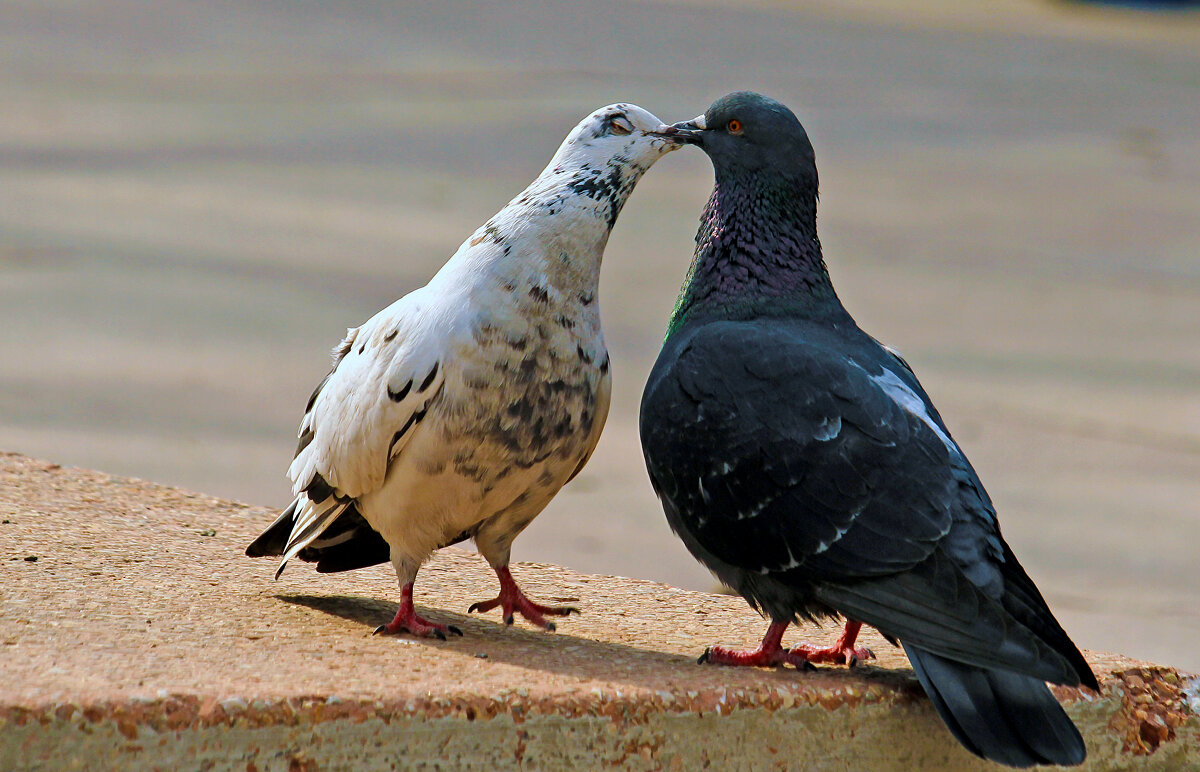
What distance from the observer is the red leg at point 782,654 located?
3.78 metres

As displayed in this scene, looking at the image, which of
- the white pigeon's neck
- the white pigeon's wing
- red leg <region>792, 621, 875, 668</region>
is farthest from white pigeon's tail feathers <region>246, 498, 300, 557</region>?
red leg <region>792, 621, 875, 668</region>

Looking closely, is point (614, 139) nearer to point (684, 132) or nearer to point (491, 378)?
point (684, 132)

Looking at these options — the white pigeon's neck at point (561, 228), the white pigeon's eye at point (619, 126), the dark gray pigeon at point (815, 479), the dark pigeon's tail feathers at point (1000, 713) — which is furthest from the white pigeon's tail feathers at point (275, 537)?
the dark pigeon's tail feathers at point (1000, 713)

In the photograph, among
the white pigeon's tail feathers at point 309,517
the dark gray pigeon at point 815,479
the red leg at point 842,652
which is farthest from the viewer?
the white pigeon's tail feathers at point 309,517

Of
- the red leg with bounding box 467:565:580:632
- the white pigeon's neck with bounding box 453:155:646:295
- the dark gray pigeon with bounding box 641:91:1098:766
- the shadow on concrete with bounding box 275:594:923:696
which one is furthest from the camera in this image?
the red leg with bounding box 467:565:580:632

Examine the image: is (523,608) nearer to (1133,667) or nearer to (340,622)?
(340,622)

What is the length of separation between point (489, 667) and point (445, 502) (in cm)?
47

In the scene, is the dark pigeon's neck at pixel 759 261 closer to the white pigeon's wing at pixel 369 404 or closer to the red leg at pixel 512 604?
the white pigeon's wing at pixel 369 404

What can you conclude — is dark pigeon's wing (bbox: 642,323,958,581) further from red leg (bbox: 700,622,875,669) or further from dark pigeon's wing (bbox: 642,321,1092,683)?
red leg (bbox: 700,622,875,669)

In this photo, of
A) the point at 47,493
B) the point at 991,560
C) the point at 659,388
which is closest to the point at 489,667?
the point at 659,388

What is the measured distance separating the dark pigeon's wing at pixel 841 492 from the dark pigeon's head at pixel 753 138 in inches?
20.0

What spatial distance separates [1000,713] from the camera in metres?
3.26

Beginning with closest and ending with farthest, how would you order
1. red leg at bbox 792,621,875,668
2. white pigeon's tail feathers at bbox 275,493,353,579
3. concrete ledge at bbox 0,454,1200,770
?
concrete ledge at bbox 0,454,1200,770, red leg at bbox 792,621,875,668, white pigeon's tail feathers at bbox 275,493,353,579

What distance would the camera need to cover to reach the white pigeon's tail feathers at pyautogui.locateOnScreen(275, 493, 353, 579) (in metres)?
4.09
